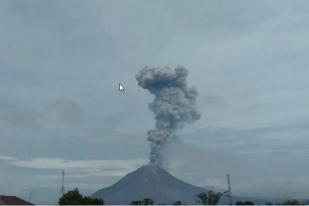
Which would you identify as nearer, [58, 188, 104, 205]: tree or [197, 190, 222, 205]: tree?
[58, 188, 104, 205]: tree

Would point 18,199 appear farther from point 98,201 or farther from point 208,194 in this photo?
point 208,194

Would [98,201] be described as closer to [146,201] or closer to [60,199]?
[60,199]

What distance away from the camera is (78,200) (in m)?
101

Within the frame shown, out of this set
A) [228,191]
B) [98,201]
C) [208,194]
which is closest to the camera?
[98,201]

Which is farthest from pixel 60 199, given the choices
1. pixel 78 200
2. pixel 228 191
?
pixel 228 191

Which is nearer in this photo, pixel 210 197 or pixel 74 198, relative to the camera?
pixel 74 198

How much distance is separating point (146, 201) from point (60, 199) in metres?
33.4

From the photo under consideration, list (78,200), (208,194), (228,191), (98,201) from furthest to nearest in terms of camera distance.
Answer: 1. (208,194)
2. (228,191)
3. (98,201)
4. (78,200)

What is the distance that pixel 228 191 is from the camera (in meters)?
128

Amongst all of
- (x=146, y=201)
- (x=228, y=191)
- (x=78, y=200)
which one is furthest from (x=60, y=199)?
(x=228, y=191)

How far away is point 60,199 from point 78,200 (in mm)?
4909

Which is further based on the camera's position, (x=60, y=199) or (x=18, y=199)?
(x=18, y=199)

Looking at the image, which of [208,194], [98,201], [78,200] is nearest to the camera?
[78,200]

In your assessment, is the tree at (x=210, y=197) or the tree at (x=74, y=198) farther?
the tree at (x=210, y=197)
